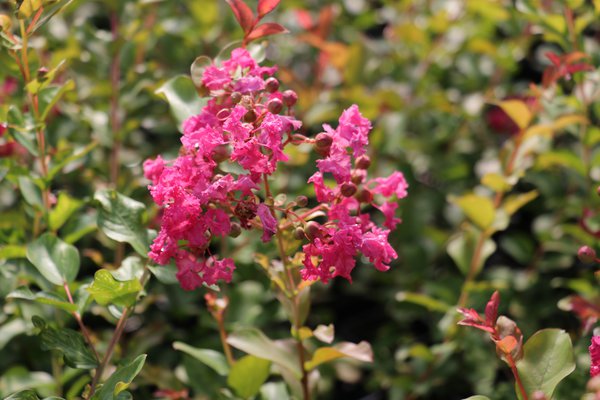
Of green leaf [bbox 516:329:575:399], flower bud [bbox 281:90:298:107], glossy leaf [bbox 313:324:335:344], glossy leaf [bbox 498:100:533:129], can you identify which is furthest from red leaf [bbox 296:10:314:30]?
green leaf [bbox 516:329:575:399]

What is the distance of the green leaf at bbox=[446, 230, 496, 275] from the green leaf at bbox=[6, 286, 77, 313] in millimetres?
732

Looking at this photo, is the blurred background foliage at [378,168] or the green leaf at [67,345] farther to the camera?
the blurred background foliage at [378,168]

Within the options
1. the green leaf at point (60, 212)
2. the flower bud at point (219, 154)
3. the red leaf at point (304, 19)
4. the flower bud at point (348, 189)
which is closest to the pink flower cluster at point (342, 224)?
the flower bud at point (348, 189)

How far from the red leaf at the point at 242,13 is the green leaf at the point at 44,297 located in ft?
1.52

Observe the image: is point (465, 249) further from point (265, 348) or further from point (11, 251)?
point (11, 251)

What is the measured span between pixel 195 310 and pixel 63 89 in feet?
1.84

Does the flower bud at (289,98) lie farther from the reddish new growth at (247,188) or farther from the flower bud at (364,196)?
the flower bud at (364,196)

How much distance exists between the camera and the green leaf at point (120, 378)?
2.90ft

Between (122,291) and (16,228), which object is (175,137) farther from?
(122,291)

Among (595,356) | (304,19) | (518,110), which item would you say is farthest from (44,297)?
(304,19)


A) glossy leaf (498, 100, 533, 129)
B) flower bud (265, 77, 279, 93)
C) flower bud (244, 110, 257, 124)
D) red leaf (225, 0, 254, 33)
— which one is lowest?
glossy leaf (498, 100, 533, 129)

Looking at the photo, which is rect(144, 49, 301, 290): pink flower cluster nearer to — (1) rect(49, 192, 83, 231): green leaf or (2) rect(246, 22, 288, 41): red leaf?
(2) rect(246, 22, 288, 41): red leaf

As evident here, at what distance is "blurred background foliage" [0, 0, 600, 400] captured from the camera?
4.44 ft

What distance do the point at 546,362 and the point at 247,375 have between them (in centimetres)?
45
